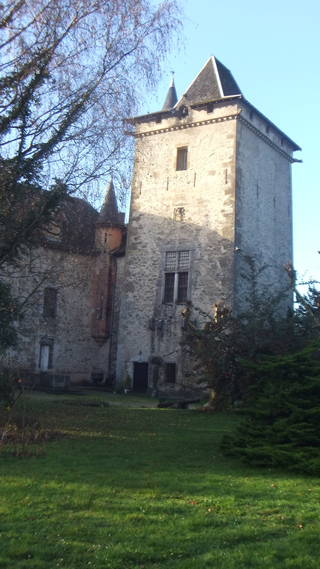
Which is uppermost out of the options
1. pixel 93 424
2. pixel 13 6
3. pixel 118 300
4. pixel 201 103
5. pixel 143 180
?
pixel 201 103

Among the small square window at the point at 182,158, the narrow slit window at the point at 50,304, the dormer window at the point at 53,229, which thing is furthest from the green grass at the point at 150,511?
the narrow slit window at the point at 50,304

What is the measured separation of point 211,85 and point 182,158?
3.54 m

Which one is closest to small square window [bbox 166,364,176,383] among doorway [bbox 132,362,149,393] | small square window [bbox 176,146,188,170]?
doorway [bbox 132,362,149,393]

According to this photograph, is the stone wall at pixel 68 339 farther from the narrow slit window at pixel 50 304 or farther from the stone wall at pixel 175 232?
the stone wall at pixel 175 232

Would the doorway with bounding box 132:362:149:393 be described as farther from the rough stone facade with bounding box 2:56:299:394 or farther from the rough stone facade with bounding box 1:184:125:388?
the rough stone facade with bounding box 1:184:125:388

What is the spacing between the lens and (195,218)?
23234mm

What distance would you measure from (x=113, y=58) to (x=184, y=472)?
7.19 meters

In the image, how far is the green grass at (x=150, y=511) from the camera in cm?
395

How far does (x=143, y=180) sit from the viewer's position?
83.1 feet

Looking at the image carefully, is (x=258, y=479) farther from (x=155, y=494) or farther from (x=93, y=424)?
(x=93, y=424)

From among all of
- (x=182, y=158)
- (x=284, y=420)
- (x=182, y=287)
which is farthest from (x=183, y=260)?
(x=284, y=420)

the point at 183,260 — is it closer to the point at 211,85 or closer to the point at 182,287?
the point at 182,287

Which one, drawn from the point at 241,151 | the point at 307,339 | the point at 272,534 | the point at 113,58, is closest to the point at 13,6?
the point at 113,58

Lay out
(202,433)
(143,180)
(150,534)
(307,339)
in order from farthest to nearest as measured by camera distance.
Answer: (143,180)
(307,339)
(202,433)
(150,534)
